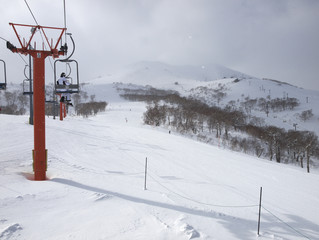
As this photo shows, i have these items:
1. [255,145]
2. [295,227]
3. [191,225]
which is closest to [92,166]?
[191,225]

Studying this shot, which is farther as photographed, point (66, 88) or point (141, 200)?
point (66, 88)

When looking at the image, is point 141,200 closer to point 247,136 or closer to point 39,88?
point 39,88

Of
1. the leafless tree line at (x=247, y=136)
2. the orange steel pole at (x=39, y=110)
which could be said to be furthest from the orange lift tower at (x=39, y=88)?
the leafless tree line at (x=247, y=136)

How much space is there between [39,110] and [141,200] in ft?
14.9

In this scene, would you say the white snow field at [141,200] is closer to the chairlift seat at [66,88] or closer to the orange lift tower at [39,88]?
the orange lift tower at [39,88]

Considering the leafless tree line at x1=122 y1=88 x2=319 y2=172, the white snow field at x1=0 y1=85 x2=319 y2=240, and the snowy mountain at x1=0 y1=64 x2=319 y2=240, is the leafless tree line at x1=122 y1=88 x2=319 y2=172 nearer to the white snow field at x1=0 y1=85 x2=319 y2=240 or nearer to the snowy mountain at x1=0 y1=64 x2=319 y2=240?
the snowy mountain at x1=0 y1=64 x2=319 y2=240

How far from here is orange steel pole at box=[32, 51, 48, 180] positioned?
21.2 ft

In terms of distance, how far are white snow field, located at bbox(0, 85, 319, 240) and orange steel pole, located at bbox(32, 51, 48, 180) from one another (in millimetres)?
643

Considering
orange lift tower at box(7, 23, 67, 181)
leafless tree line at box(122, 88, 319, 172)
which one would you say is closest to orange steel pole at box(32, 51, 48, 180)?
orange lift tower at box(7, 23, 67, 181)

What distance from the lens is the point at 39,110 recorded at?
21.4 feet

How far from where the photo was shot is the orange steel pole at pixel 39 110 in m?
6.46

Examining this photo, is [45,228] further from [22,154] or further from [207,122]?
[207,122]

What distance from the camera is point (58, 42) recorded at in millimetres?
6668

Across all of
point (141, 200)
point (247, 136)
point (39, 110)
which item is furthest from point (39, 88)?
point (247, 136)
